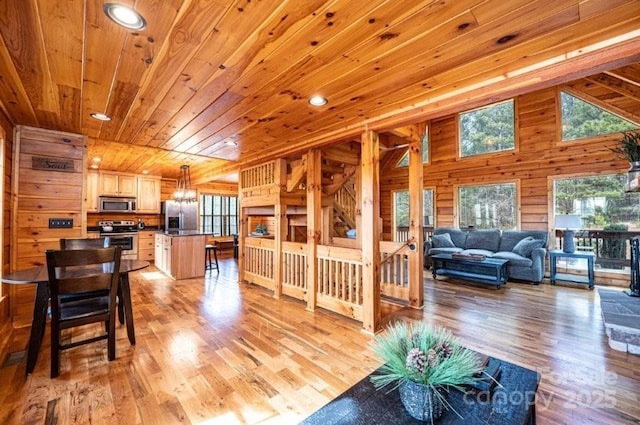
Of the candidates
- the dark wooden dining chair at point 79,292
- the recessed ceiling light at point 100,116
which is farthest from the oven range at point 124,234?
the dark wooden dining chair at point 79,292

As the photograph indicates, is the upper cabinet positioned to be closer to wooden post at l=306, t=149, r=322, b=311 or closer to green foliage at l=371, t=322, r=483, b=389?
wooden post at l=306, t=149, r=322, b=311

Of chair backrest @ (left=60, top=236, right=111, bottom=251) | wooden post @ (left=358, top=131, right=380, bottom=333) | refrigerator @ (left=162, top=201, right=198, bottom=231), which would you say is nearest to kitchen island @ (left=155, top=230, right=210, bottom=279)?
refrigerator @ (left=162, top=201, right=198, bottom=231)

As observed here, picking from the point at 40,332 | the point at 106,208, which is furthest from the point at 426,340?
the point at 106,208

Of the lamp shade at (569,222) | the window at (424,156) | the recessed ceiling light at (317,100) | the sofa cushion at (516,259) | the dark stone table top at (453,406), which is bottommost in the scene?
the sofa cushion at (516,259)

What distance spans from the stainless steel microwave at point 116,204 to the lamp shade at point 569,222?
9488mm

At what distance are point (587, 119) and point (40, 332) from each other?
8336 mm

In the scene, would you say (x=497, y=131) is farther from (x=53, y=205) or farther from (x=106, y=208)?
(x=106, y=208)

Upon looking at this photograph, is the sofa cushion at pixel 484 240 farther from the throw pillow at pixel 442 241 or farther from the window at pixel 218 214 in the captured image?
the window at pixel 218 214

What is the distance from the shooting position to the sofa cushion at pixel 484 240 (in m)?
5.83

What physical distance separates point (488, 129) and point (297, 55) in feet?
20.9

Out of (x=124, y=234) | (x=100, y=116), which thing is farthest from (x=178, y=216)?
(x=100, y=116)

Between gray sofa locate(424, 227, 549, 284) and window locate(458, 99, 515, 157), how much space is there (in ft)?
6.45

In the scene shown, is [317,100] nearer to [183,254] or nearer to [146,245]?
[183,254]

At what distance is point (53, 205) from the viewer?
133 inches
